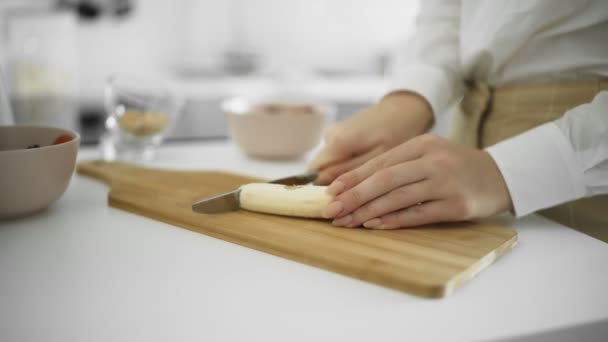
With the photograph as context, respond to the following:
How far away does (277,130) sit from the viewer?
1054 millimetres

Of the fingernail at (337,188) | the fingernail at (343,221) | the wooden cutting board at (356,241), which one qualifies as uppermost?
the fingernail at (337,188)

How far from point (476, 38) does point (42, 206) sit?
0.70 meters

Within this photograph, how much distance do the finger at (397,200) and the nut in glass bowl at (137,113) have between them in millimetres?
559

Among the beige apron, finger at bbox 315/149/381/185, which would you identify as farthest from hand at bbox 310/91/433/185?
the beige apron

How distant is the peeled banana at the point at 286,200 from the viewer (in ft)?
2.15

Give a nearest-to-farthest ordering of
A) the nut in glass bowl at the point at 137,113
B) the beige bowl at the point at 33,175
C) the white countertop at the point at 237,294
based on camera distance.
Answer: the white countertop at the point at 237,294
the beige bowl at the point at 33,175
the nut in glass bowl at the point at 137,113

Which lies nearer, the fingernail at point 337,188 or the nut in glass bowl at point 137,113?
the fingernail at point 337,188

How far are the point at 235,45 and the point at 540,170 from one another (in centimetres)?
305

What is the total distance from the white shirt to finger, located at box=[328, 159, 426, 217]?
0.12m

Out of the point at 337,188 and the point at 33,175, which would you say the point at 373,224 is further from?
the point at 33,175

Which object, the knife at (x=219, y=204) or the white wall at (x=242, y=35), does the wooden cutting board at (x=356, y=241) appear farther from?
the white wall at (x=242, y=35)

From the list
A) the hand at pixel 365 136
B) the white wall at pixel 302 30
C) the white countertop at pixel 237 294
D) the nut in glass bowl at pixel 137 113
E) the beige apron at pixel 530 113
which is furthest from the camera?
the white wall at pixel 302 30

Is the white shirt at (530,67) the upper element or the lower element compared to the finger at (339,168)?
upper

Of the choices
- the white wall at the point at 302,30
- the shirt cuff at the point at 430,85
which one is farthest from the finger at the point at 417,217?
the white wall at the point at 302,30
